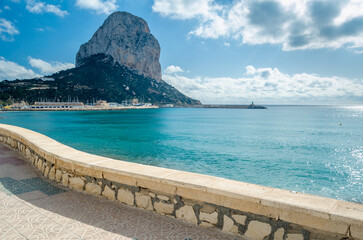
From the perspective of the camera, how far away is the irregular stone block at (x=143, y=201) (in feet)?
12.1

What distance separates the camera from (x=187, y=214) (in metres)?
3.38

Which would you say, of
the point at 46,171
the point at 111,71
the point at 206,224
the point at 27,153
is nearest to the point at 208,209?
the point at 206,224

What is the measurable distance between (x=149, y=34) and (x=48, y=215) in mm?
178350

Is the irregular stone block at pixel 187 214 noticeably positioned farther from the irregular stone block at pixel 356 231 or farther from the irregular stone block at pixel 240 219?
the irregular stone block at pixel 356 231

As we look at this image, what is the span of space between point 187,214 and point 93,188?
197 cm

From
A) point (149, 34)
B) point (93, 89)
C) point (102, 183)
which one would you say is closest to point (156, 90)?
point (149, 34)

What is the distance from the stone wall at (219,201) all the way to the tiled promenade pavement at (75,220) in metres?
0.16

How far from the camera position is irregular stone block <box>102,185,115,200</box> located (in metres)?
4.08

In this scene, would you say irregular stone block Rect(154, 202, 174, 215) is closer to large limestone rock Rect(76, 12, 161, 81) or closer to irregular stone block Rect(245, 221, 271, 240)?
irregular stone block Rect(245, 221, 271, 240)

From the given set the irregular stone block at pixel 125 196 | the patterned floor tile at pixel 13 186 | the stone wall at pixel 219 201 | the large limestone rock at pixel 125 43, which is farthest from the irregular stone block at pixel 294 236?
the large limestone rock at pixel 125 43

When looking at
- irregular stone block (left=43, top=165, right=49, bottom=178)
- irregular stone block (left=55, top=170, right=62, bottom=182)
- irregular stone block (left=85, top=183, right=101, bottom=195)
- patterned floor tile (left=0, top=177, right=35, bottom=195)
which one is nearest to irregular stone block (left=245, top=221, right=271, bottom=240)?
irregular stone block (left=85, top=183, right=101, bottom=195)

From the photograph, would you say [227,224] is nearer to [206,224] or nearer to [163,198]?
[206,224]

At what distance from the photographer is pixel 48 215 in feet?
11.6

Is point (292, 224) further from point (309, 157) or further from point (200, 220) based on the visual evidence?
point (309, 157)
